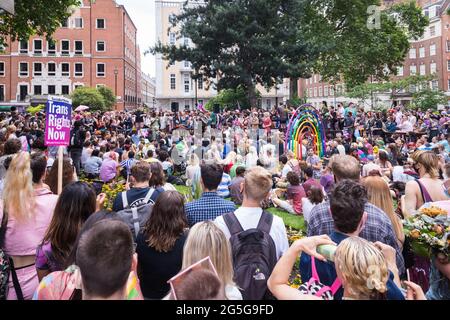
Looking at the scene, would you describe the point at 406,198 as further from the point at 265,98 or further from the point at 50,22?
the point at 265,98

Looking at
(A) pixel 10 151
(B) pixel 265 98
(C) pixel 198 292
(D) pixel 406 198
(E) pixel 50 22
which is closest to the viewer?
(C) pixel 198 292

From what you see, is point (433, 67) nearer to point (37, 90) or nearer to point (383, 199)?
point (37, 90)

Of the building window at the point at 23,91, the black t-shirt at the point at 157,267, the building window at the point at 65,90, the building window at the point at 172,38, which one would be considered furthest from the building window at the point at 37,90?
the black t-shirt at the point at 157,267

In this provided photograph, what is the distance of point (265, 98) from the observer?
6856cm

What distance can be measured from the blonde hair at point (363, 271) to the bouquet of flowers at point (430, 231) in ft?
4.21

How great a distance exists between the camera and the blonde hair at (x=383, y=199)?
4.33m

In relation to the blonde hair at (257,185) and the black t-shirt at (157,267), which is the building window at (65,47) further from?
the black t-shirt at (157,267)

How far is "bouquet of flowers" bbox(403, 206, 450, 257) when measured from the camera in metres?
3.27

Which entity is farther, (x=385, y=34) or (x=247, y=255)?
(x=385, y=34)

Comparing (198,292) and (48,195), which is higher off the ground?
(48,195)

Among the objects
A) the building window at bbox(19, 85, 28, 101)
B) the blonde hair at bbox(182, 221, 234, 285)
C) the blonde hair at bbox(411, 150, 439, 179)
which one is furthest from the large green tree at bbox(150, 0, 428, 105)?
the building window at bbox(19, 85, 28, 101)
